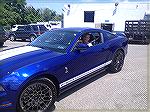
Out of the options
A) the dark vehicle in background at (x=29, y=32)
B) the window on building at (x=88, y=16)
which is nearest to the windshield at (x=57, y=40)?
the dark vehicle in background at (x=29, y=32)

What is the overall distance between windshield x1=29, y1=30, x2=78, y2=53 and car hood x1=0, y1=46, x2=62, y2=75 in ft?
0.82

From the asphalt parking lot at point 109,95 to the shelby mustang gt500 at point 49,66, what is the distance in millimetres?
335

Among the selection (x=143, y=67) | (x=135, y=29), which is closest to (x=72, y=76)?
(x=143, y=67)

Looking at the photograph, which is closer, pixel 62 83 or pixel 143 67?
pixel 62 83

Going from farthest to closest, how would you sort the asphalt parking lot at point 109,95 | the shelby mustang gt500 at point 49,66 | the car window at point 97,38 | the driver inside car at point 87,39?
the car window at point 97,38
the driver inside car at point 87,39
the asphalt parking lot at point 109,95
the shelby mustang gt500 at point 49,66

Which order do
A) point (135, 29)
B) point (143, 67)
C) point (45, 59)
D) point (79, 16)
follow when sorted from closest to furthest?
1. point (45, 59)
2. point (143, 67)
3. point (135, 29)
4. point (79, 16)

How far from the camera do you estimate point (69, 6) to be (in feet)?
111

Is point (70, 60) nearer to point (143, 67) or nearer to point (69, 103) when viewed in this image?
point (69, 103)

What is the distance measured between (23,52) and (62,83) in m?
1.10

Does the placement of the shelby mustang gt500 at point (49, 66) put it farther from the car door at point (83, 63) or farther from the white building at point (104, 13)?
the white building at point (104, 13)

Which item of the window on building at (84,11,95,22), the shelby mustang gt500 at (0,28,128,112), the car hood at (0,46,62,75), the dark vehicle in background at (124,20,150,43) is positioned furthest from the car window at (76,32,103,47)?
the window on building at (84,11,95,22)

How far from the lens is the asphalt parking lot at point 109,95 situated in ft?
14.0

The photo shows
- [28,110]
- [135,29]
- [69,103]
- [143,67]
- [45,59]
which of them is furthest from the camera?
[135,29]

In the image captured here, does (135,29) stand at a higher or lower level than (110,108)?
higher
